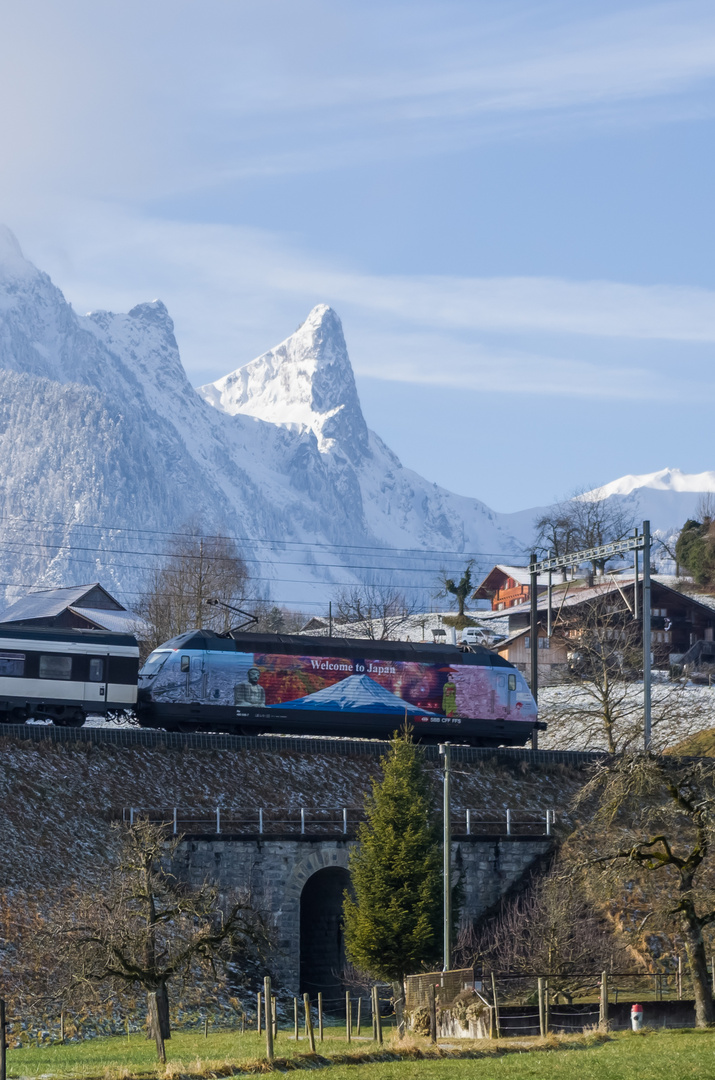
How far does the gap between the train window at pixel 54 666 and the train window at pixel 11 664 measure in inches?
31.2

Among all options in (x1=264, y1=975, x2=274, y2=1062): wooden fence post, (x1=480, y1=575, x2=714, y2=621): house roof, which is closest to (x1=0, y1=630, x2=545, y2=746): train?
(x1=264, y1=975, x2=274, y2=1062): wooden fence post

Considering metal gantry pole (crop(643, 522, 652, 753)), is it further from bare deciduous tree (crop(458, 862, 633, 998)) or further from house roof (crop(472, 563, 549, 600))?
house roof (crop(472, 563, 549, 600))

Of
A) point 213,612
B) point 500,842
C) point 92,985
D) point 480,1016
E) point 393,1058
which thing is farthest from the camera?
point 213,612

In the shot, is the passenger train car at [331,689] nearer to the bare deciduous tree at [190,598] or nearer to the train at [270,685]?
the train at [270,685]

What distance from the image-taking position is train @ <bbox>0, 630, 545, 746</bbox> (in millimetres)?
51125

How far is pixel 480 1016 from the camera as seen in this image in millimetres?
30016

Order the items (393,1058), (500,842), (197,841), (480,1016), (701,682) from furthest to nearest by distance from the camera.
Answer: (701,682)
(500,842)
(197,841)
(480,1016)
(393,1058)

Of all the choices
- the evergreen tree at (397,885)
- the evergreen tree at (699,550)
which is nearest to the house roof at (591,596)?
the evergreen tree at (699,550)

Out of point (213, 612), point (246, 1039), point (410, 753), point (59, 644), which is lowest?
point (246, 1039)

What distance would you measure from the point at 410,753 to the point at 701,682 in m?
50.0

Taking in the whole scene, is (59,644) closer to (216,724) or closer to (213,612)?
(216,724)

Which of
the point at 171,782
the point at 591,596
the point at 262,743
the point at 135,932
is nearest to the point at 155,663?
the point at 262,743

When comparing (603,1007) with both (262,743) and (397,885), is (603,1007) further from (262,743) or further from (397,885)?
(262,743)

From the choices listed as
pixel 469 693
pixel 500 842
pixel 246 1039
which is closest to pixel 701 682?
pixel 469 693
